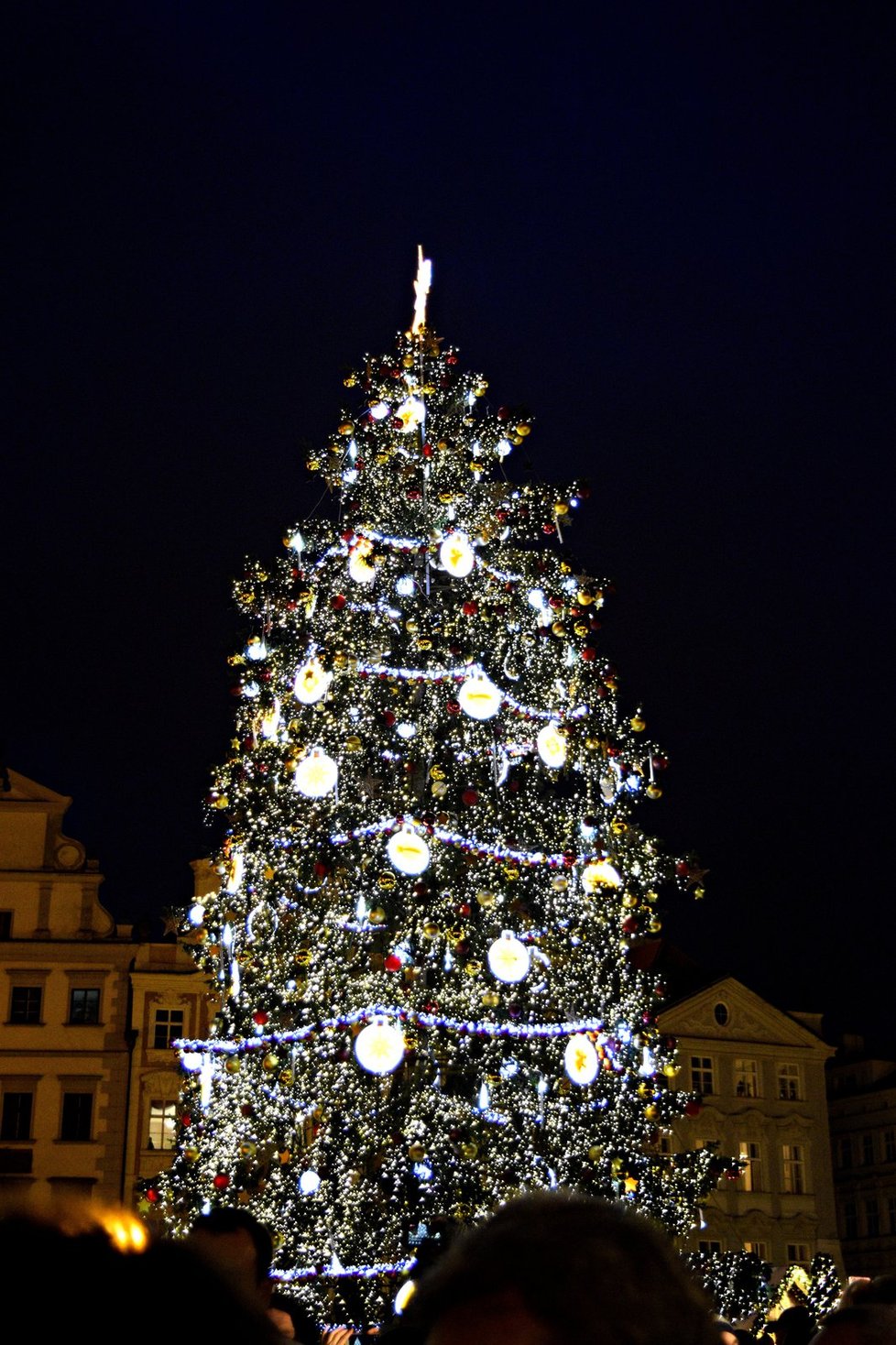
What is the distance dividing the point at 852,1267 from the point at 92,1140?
27.4 meters

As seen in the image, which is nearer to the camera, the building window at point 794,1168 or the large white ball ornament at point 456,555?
the large white ball ornament at point 456,555

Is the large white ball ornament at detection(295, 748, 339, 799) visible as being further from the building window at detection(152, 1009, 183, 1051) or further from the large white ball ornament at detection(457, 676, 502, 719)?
the building window at detection(152, 1009, 183, 1051)

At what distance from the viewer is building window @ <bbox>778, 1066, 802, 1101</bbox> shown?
136 ft

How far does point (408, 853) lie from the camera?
44.8 ft

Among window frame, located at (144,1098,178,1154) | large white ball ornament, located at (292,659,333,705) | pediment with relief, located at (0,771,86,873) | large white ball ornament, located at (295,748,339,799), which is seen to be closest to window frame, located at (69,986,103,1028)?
window frame, located at (144,1098,178,1154)

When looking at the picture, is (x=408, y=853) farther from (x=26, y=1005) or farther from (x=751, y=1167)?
(x=751, y=1167)

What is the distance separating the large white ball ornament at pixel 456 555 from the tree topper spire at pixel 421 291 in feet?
10.9

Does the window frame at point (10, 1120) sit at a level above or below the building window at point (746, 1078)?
below

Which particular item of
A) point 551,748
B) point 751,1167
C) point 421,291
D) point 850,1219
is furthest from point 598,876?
point 850,1219

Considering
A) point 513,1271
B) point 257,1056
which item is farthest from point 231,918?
point 513,1271

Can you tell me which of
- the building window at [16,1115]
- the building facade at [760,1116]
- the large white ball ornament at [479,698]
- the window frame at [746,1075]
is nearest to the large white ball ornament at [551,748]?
the large white ball ornament at [479,698]

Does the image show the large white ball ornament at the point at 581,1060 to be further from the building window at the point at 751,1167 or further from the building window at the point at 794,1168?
the building window at the point at 794,1168

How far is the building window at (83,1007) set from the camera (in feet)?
105

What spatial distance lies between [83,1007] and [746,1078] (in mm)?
18256
